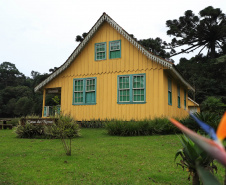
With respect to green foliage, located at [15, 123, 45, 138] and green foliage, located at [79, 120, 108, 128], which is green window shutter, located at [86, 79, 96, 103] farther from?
green foliage, located at [15, 123, 45, 138]

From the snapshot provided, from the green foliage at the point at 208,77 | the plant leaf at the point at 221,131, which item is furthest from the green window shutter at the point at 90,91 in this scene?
the green foliage at the point at 208,77

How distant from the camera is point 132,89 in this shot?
47.9 feet

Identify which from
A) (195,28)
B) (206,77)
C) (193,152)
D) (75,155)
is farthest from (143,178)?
(195,28)

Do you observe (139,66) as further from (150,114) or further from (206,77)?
(206,77)

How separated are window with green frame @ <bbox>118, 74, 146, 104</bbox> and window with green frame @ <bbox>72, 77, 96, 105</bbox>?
80.1 inches

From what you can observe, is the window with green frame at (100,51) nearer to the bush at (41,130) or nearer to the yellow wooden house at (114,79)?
the yellow wooden house at (114,79)

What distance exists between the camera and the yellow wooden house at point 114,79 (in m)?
14.1

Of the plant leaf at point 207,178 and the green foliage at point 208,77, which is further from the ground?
the green foliage at point 208,77

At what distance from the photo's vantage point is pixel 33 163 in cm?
526

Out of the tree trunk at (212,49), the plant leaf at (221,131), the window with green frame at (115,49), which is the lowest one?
the plant leaf at (221,131)

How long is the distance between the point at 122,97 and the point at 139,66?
2274mm

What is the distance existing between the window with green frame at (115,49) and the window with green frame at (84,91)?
6.83 feet

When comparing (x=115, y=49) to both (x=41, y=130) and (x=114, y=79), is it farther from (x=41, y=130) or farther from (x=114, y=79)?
(x=41, y=130)

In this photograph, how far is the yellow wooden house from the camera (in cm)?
1412
